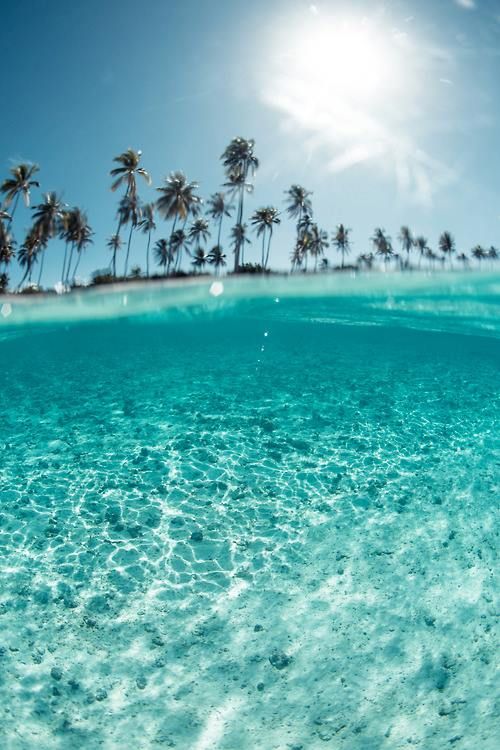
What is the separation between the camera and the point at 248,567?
566cm

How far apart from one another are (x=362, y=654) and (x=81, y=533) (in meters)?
4.16

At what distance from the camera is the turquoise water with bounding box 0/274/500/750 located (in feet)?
13.7

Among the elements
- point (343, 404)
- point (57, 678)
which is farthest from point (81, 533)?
point (343, 404)

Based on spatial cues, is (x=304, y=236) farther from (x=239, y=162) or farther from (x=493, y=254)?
(x=493, y=254)

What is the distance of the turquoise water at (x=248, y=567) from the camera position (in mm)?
4168

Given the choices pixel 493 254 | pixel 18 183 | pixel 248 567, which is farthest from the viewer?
pixel 493 254

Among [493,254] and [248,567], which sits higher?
[493,254]

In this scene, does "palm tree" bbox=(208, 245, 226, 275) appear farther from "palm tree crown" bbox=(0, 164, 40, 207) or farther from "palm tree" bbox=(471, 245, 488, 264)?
"palm tree" bbox=(471, 245, 488, 264)

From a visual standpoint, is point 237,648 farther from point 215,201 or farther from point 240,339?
point 215,201

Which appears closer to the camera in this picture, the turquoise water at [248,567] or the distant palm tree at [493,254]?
the turquoise water at [248,567]

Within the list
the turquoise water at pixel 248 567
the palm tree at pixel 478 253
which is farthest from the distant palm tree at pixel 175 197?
the palm tree at pixel 478 253

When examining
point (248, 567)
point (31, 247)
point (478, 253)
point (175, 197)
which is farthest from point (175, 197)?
point (478, 253)

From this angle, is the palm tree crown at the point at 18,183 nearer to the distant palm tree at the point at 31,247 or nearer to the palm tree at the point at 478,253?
the distant palm tree at the point at 31,247

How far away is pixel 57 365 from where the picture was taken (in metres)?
16.2
